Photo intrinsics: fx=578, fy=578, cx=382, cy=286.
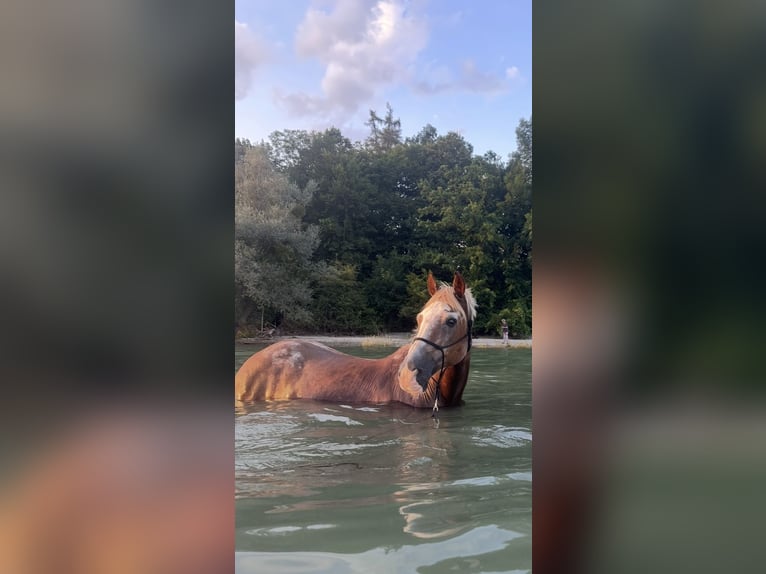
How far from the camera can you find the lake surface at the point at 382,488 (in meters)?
1.52

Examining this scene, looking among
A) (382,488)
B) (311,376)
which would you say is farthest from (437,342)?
(382,488)

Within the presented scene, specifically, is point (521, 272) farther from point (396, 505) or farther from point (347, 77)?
point (396, 505)

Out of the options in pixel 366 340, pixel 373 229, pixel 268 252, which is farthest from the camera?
pixel 373 229

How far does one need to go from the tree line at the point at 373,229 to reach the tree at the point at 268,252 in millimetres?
24

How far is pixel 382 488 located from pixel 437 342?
1.46 metres

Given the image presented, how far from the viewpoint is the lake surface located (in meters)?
1.52

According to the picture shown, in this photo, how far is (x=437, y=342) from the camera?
12.0 ft

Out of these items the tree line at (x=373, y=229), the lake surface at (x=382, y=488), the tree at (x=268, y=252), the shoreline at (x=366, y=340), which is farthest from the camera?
the tree line at (x=373, y=229)

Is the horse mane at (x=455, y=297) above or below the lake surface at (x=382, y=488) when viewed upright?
above
